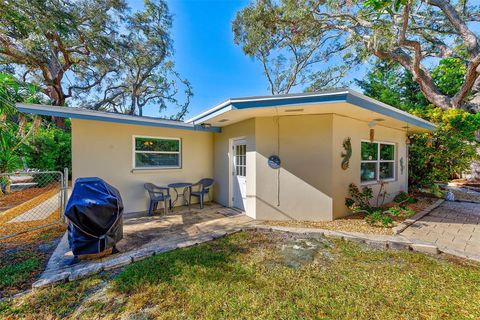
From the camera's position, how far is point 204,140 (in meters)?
7.33

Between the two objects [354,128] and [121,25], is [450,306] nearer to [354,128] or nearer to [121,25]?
[354,128]

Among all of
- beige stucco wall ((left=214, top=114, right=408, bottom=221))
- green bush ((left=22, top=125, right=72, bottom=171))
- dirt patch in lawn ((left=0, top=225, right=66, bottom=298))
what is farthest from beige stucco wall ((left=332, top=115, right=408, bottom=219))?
green bush ((left=22, top=125, right=72, bottom=171))

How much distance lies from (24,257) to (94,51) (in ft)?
45.0

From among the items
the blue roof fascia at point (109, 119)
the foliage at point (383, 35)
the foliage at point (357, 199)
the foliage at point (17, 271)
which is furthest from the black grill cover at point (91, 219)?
the foliage at point (383, 35)

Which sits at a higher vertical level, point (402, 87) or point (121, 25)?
point (121, 25)

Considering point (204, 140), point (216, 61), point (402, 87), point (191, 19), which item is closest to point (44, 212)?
point (204, 140)

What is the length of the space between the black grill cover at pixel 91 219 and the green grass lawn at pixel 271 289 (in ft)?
1.99

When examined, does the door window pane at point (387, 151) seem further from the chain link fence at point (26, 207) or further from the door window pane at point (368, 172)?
the chain link fence at point (26, 207)

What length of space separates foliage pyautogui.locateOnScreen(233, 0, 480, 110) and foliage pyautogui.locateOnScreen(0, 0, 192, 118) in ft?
22.8

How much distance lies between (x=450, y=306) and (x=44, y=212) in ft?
27.2

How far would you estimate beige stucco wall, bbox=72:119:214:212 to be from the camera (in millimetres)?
5094

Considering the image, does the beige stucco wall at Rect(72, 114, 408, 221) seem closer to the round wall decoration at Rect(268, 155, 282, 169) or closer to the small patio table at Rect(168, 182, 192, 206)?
the round wall decoration at Rect(268, 155, 282, 169)

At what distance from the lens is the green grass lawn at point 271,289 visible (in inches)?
84.8

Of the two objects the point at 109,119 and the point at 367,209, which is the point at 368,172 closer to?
the point at 367,209
